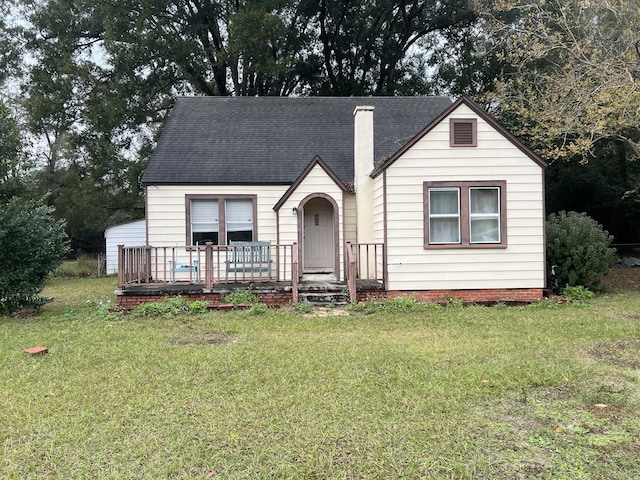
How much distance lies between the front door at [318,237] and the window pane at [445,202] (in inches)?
122

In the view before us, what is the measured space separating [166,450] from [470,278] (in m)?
8.43

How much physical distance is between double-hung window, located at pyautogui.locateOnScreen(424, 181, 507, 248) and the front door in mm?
3087

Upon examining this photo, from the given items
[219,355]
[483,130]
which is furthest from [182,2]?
[219,355]

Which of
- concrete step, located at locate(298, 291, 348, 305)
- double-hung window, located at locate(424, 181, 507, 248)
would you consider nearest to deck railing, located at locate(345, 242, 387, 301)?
concrete step, located at locate(298, 291, 348, 305)

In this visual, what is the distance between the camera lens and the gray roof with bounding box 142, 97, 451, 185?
12.6 metres

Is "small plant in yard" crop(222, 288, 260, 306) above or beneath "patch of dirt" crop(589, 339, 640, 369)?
above

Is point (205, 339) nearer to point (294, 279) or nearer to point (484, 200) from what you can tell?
point (294, 279)

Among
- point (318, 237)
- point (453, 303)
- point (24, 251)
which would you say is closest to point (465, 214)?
point (453, 303)

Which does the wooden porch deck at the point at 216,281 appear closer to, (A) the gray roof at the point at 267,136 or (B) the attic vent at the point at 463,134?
(A) the gray roof at the point at 267,136

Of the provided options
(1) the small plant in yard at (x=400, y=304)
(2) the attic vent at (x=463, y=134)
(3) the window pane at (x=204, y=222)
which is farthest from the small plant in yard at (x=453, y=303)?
(3) the window pane at (x=204, y=222)

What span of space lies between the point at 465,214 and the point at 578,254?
3.37 metres

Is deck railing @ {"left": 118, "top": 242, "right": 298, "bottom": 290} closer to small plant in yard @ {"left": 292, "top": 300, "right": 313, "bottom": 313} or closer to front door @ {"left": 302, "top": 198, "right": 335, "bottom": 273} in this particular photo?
small plant in yard @ {"left": 292, "top": 300, "right": 313, "bottom": 313}

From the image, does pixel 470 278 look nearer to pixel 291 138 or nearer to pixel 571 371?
pixel 571 371

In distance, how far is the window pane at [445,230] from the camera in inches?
419
